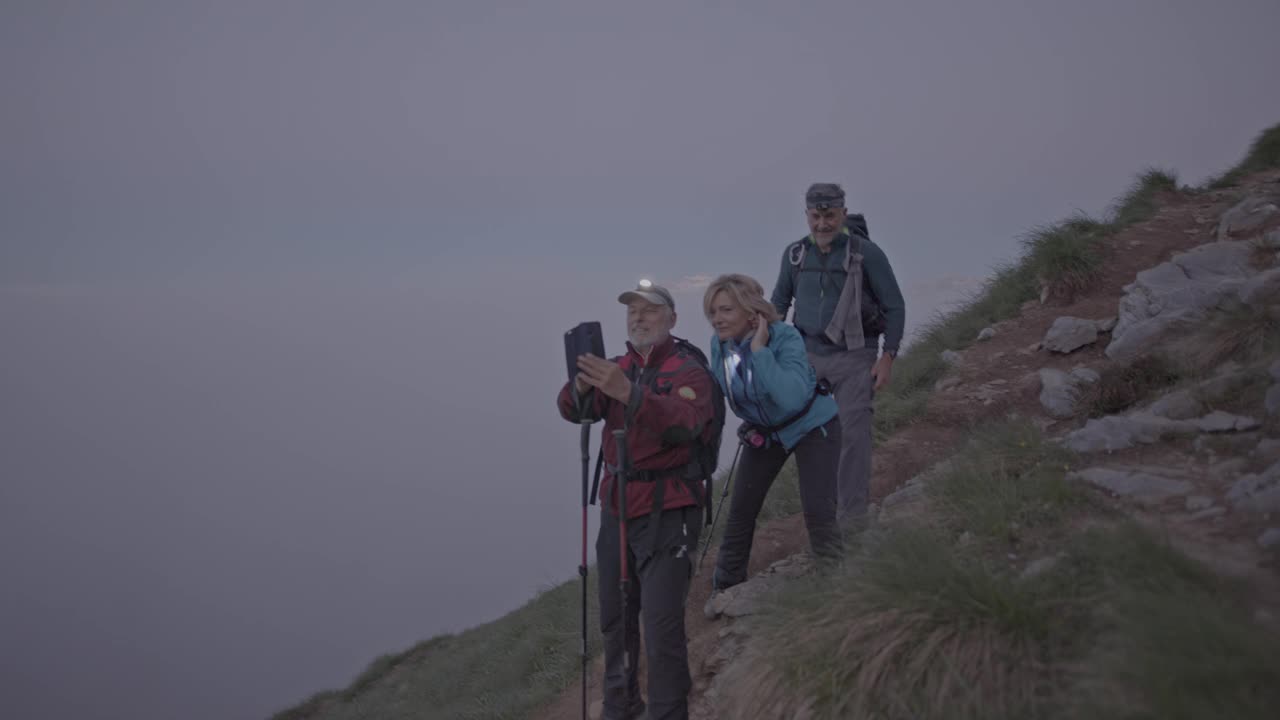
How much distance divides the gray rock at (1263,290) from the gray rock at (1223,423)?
1.71m

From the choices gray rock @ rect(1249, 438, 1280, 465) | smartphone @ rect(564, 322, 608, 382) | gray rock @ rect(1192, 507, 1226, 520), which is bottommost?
gray rock @ rect(1192, 507, 1226, 520)

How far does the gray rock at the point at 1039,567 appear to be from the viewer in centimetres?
305

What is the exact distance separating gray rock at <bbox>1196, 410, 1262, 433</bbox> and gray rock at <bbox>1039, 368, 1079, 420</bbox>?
1.71m

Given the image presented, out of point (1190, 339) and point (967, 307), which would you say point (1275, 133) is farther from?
point (1190, 339)

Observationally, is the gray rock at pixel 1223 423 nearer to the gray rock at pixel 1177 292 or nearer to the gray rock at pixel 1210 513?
the gray rock at pixel 1210 513

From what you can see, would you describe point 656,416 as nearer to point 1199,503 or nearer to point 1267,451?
point 1199,503

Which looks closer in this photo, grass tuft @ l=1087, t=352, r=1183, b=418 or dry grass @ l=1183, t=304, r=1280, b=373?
dry grass @ l=1183, t=304, r=1280, b=373

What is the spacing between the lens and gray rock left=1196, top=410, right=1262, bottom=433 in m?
3.94

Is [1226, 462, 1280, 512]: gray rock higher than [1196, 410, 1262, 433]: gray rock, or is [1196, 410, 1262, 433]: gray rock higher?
[1196, 410, 1262, 433]: gray rock

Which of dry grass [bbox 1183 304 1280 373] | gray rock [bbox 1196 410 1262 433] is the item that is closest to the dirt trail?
dry grass [bbox 1183 304 1280 373]

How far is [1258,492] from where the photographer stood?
3.19m

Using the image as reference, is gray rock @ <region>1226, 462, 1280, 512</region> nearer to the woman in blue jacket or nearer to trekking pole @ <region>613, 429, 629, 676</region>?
the woman in blue jacket

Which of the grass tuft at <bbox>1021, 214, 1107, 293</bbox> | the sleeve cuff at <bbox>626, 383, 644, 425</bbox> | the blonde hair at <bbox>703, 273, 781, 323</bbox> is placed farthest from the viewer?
the grass tuft at <bbox>1021, 214, 1107, 293</bbox>

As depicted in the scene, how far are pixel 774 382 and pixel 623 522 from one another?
1238mm
